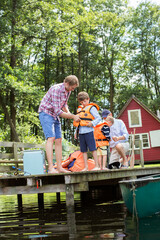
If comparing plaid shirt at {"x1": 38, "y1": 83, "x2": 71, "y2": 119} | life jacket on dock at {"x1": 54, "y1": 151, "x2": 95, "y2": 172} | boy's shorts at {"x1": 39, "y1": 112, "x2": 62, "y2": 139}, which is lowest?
life jacket on dock at {"x1": 54, "y1": 151, "x2": 95, "y2": 172}

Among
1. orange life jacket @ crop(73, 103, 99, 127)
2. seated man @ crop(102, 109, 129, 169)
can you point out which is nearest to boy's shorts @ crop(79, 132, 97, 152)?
orange life jacket @ crop(73, 103, 99, 127)

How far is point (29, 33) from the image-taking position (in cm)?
2086

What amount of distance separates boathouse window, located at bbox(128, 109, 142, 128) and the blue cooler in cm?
2395

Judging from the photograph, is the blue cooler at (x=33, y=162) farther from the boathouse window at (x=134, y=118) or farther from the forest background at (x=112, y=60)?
the boathouse window at (x=134, y=118)

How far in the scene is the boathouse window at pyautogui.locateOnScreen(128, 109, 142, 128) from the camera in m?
29.6

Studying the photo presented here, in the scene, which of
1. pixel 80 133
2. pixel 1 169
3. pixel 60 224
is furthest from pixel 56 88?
pixel 1 169

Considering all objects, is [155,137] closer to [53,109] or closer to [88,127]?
[88,127]

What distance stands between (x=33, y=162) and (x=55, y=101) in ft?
3.81

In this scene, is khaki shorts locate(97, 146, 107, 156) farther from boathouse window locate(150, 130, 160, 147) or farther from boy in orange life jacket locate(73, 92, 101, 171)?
boathouse window locate(150, 130, 160, 147)

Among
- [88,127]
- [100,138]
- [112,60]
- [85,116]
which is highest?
[112,60]

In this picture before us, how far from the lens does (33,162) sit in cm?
611

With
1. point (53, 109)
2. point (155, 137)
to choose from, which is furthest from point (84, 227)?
point (155, 137)

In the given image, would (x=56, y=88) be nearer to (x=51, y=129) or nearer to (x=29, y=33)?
(x=51, y=129)

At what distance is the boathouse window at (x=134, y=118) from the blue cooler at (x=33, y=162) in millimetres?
23946
